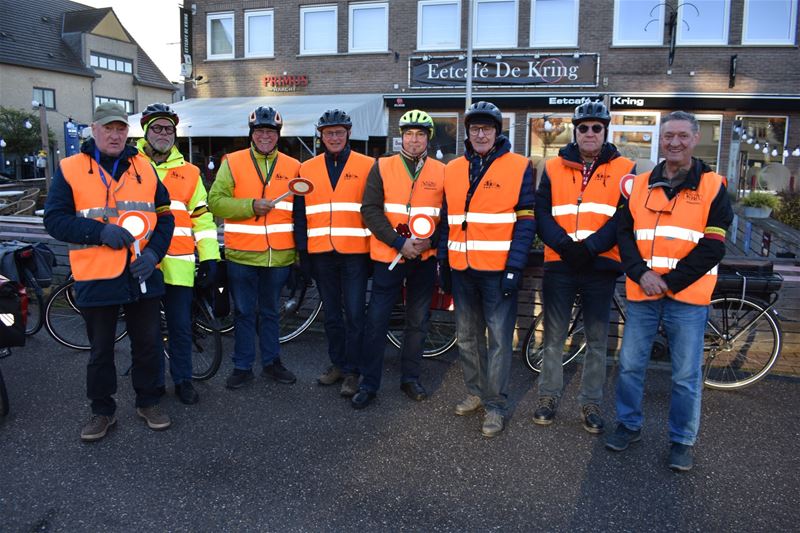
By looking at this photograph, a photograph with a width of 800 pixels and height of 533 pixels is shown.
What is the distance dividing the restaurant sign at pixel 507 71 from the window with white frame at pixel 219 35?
6082 millimetres

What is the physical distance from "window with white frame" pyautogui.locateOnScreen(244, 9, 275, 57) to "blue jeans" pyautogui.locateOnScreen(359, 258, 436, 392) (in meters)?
16.2

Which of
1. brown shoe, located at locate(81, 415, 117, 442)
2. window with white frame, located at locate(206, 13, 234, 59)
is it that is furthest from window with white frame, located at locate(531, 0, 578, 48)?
brown shoe, located at locate(81, 415, 117, 442)

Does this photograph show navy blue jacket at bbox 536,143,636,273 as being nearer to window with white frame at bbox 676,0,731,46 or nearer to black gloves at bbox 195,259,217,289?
black gloves at bbox 195,259,217,289

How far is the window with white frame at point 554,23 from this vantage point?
54.3ft

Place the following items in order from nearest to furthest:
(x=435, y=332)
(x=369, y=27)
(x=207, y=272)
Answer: (x=207, y=272)
(x=435, y=332)
(x=369, y=27)

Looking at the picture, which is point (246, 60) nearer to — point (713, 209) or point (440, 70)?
point (440, 70)

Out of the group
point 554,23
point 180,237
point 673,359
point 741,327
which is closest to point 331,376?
point 180,237

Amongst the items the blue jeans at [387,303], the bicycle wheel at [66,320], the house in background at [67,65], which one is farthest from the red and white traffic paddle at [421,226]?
the house in background at [67,65]

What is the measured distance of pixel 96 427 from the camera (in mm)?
4125

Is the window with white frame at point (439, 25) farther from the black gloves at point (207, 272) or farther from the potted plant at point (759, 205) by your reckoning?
the black gloves at point (207, 272)

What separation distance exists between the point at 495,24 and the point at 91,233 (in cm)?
1544

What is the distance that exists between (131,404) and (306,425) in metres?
1.41

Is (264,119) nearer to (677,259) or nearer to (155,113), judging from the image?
(155,113)

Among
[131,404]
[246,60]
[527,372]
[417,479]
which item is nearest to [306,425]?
[417,479]
